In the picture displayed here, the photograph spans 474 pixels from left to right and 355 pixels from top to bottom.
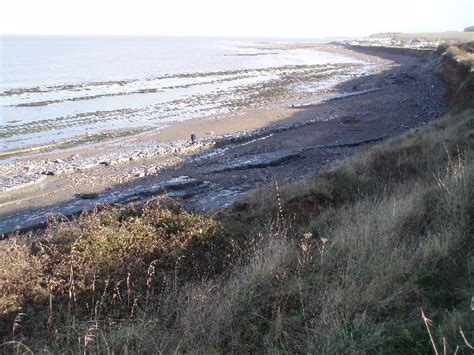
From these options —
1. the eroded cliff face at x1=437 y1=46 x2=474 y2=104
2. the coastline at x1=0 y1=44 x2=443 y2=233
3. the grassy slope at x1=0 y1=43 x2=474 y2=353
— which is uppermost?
the eroded cliff face at x1=437 y1=46 x2=474 y2=104

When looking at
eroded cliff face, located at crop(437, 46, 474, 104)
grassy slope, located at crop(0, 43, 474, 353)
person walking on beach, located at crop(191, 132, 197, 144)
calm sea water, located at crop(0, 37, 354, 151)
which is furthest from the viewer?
calm sea water, located at crop(0, 37, 354, 151)

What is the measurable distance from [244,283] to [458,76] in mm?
30703

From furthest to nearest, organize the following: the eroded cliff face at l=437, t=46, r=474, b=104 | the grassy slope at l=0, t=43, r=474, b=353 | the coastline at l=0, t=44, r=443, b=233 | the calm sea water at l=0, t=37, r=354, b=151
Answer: the calm sea water at l=0, t=37, r=354, b=151, the eroded cliff face at l=437, t=46, r=474, b=104, the coastline at l=0, t=44, r=443, b=233, the grassy slope at l=0, t=43, r=474, b=353

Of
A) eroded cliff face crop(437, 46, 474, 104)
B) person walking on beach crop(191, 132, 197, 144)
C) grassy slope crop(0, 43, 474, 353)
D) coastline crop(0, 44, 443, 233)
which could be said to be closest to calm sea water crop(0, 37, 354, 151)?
coastline crop(0, 44, 443, 233)

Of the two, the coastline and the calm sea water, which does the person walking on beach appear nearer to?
the coastline

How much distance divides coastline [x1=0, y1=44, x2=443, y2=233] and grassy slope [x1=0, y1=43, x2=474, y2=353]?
6.26 meters

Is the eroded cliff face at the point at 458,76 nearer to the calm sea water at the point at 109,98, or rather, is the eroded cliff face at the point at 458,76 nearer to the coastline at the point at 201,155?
the coastline at the point at 201,155

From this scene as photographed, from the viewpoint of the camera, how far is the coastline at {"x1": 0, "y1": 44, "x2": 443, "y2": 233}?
16.1m

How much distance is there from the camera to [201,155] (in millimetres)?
21406

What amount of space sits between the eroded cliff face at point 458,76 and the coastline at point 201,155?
2199mm

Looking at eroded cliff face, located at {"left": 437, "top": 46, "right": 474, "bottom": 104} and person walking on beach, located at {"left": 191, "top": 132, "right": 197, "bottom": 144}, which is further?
person walking on beach, located at {"left": 191, "top": 132, "right": 197, "bottom": 144}

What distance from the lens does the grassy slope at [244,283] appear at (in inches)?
162

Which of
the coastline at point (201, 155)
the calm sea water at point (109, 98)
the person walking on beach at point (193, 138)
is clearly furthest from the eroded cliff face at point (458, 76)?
the calm sea water at point (109, 98)

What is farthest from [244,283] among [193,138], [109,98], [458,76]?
[109,98]
